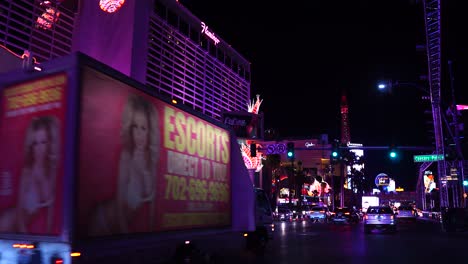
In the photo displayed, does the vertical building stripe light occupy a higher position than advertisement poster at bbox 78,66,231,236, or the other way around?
the vertical building stripe light

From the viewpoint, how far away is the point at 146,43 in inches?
2018

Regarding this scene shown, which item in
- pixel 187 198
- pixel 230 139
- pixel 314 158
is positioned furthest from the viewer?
pixel 314 158

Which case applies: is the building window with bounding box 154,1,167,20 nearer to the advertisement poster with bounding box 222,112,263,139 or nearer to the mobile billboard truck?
the advertisement poster with bounding box 222,112,263,139

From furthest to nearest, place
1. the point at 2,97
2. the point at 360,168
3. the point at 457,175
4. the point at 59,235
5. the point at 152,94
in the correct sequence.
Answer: the point at 360,168 < the point at 457,175 < the point at 152,94 < the point at 2,97 < the point at 59,235

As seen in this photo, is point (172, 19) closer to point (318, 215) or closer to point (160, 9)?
point (160, 9)

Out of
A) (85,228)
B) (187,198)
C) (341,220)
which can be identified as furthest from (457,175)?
(85,228)

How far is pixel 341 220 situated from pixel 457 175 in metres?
12.0

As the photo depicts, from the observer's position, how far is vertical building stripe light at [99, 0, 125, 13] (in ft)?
150

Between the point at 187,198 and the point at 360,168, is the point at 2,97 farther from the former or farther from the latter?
the point at 360,168

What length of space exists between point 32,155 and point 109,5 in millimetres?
43510

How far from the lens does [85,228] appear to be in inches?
233

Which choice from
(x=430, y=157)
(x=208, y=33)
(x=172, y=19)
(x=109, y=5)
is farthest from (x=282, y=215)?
(x=208, y=33)

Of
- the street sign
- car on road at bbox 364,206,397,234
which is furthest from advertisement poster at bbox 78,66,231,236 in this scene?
the street sign

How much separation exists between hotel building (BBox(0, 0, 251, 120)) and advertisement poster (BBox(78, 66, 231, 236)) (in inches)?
518
